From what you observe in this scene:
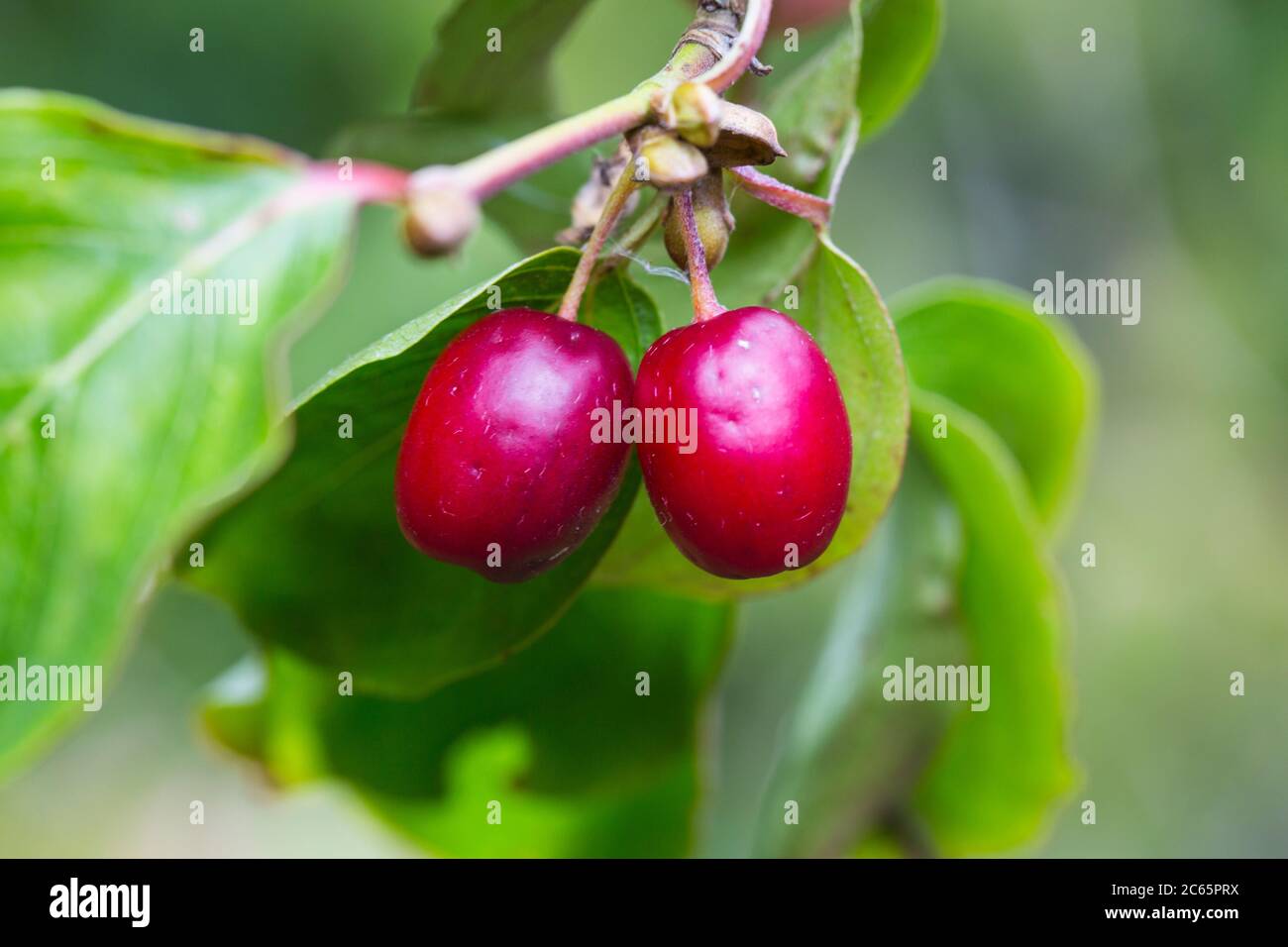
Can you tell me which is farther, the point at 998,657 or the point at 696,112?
the point at 998,657

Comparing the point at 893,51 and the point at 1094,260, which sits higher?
the point at 1094,260

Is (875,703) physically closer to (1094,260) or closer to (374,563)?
(374,563)

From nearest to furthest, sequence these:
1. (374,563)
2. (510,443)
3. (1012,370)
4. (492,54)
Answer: (510,443), (374,563), (492,54), (1012,370)

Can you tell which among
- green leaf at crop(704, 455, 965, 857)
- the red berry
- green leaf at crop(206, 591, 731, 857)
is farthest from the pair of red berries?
green leaf at crop(704, 455, 965, 857)

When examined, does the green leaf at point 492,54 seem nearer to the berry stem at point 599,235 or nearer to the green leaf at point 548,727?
the berry stem at point 599,235

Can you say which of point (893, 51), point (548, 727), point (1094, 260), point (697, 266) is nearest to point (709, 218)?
point (697, 266)

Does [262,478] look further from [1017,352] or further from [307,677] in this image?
[1017,352]
